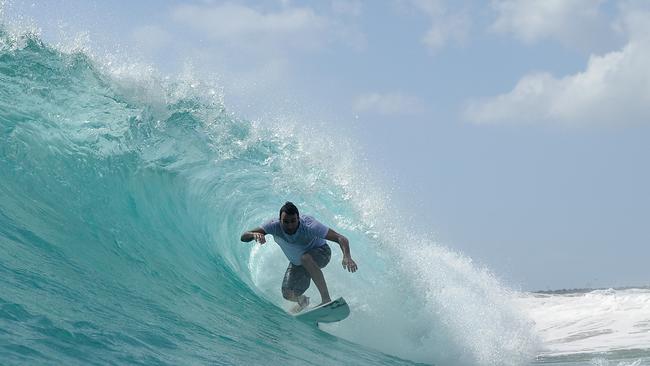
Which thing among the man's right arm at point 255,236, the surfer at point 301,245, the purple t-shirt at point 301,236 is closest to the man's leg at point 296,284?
the surfer at point 301,245

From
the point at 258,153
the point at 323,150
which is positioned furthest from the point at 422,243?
the point at 258,153

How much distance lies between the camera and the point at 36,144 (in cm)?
920

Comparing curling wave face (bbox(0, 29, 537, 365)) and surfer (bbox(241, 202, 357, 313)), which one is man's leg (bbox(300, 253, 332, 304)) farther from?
curling wave face (bbox(0, 29, 537, 365))

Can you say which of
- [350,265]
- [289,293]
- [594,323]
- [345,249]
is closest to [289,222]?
[345,249]

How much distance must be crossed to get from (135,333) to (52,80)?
603 centimetres

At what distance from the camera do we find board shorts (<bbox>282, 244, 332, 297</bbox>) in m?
8.43

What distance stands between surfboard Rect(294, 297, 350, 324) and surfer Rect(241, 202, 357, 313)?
4.1 inches

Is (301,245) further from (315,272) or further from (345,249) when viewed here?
(345,249)

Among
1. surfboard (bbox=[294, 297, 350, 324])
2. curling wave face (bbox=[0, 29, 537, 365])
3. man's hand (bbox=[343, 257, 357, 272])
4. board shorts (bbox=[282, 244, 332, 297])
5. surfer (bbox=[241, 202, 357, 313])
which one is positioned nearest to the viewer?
curling wave face (bbox=[0, 29, 537, 365])

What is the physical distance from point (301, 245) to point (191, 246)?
7.36 ft

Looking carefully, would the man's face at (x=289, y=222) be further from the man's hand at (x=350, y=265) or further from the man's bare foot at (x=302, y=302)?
the man's bare foot at (x=302, y=302)

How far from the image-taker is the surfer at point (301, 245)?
26.3ft

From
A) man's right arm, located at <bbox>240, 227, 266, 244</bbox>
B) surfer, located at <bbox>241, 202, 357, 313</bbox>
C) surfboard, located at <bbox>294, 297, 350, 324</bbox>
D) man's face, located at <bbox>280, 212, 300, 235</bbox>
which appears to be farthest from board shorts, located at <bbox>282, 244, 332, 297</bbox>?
man's right arm, located at <bbox>240, 227, 266, 244</bbox>

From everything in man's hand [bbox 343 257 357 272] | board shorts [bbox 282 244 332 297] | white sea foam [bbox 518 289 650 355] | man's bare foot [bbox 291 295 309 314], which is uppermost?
white sea foam [bbox 518 289 650 355]
